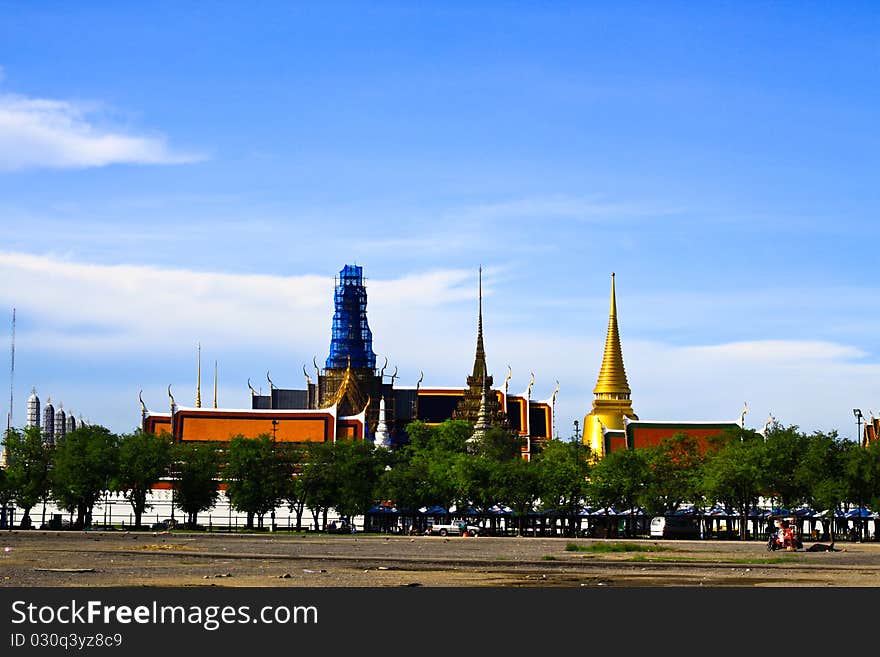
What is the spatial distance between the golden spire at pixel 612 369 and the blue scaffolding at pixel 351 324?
117 ft

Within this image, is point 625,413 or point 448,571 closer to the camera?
point 448,571

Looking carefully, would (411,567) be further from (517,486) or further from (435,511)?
(435,511)

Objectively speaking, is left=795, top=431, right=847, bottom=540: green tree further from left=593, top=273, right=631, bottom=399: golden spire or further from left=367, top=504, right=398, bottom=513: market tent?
left=593, top=273, right=631, bottom=399: golden spire

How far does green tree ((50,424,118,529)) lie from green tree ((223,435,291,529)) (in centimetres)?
818

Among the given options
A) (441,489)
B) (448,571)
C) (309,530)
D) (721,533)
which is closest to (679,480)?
(721,533)

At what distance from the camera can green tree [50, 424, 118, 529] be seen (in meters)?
104

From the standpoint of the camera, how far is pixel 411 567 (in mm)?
46031

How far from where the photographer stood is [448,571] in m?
43.6

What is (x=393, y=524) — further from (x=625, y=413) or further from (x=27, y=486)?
(x=625, y=413)

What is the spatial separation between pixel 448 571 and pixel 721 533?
59.8 m

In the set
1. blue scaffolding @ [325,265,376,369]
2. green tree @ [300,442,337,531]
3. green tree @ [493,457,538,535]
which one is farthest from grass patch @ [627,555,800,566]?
blue scaffolding @ [325,265,376,369]

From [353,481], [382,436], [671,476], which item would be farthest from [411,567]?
[382,436]

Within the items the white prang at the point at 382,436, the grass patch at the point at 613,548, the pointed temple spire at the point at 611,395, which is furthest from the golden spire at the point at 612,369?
the grass patch at the point at 613,548
